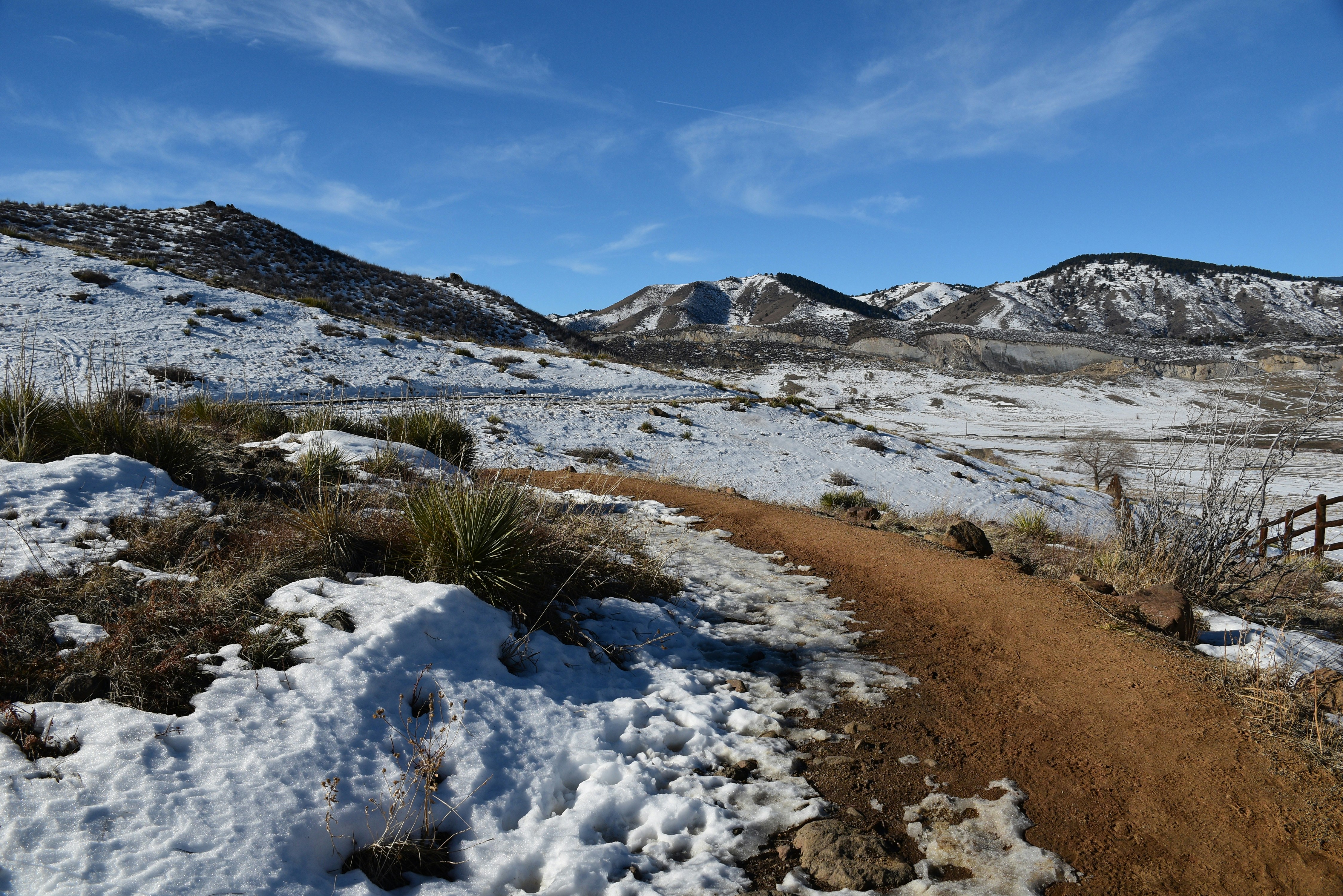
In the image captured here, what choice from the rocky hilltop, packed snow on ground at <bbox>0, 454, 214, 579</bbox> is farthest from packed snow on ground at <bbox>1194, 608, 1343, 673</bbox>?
the rocky hilltop

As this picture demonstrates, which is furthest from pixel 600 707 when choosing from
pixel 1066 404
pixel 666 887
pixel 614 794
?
pixel 1066 404

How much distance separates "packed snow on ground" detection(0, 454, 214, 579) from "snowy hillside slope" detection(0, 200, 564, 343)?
87.4 feet

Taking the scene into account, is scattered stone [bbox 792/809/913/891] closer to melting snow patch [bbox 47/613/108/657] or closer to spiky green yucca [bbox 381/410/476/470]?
melting snow patch [bbox 47/613/108/657]

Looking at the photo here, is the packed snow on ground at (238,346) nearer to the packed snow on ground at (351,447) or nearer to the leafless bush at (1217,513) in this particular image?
the packed snow on ground at (351,447)

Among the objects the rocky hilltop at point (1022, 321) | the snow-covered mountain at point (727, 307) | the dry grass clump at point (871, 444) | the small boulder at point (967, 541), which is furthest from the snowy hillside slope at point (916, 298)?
the small boulder at point (967, 541)

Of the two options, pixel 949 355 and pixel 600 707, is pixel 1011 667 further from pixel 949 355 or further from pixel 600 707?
pixel 949 355

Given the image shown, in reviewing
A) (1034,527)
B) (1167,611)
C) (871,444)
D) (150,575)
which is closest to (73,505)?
(150,575)

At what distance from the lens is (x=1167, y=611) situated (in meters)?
5.32

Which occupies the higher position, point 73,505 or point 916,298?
point 916,298

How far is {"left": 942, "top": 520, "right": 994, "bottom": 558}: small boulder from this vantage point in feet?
27.1

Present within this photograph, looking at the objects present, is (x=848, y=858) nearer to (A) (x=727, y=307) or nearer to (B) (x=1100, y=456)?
(B) (x=1100, y=456)

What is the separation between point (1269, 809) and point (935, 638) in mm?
2337

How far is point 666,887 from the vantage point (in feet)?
8.76

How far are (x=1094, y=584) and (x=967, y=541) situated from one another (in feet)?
6.08
